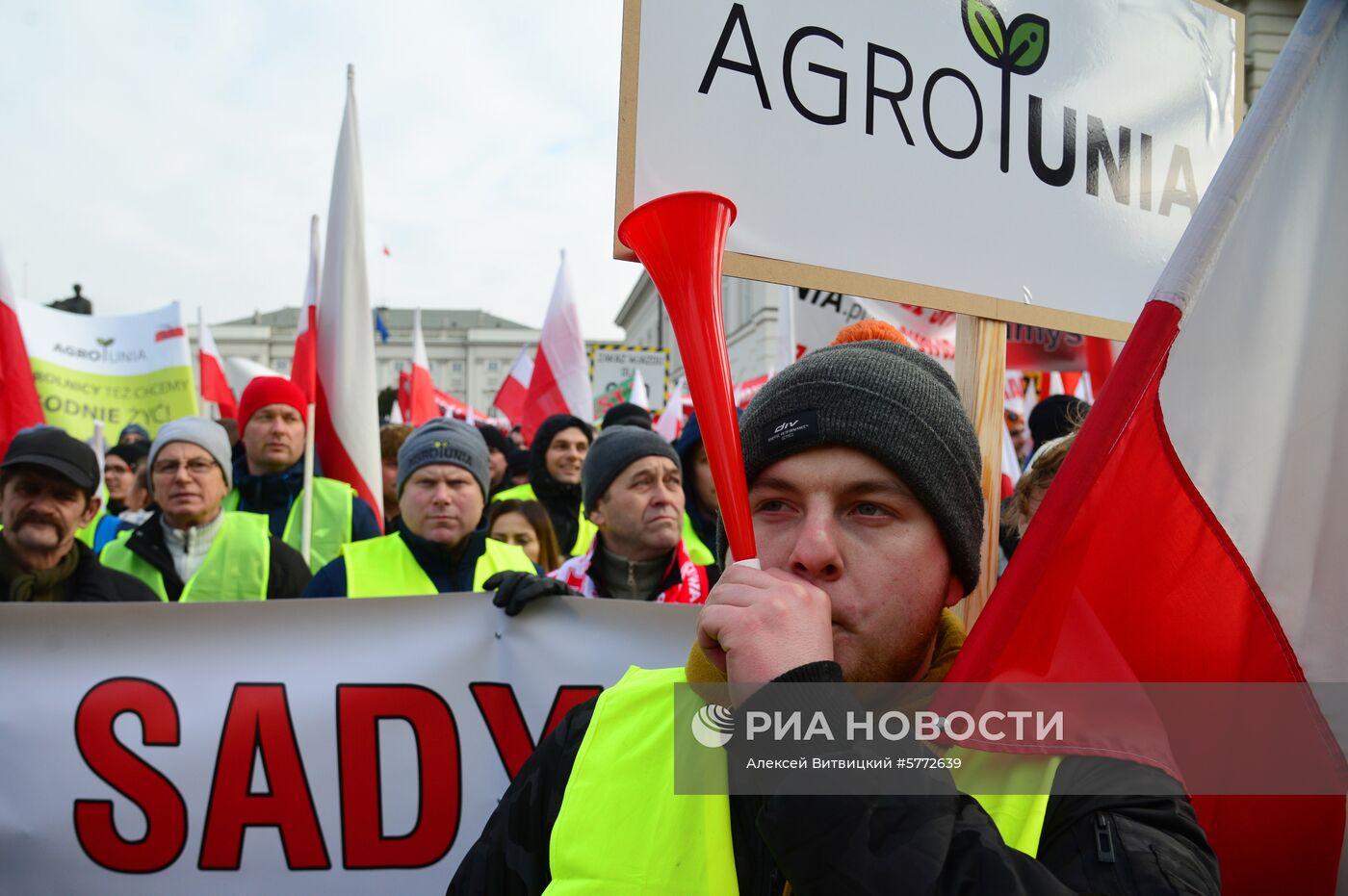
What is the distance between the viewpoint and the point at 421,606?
8.73 feet

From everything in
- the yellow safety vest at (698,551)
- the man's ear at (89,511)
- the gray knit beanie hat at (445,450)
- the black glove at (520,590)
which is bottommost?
the black glove at (520,590)

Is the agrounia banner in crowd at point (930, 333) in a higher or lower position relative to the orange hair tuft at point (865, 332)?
higher

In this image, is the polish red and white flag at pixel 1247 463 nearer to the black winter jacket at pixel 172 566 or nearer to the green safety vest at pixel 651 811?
the green safety vest at pixel 651 811

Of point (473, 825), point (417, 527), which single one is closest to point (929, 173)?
point (473, 825)

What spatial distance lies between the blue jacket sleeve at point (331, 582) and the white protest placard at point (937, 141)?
2.21 meters

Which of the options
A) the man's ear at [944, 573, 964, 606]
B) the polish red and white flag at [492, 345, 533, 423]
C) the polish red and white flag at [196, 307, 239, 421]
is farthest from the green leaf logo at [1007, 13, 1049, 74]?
the polish red and white flag at [196, 307, 239, 421]

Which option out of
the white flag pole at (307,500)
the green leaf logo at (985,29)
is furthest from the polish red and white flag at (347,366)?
the green leaf logo at (985,29)

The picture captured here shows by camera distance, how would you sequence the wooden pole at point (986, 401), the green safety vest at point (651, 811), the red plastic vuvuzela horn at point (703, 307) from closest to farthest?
the green safety vest at point (651, 811), the red plastic vuvuzela horn at point (703, 307), the wooden pole at point (986, 401)

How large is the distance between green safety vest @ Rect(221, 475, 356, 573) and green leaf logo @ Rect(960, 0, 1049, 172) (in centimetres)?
357

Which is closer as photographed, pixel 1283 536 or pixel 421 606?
pixel 1283 536

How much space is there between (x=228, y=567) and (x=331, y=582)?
690 mm

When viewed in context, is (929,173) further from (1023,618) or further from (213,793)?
(213,793)

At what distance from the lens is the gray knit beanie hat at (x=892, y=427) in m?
1.39

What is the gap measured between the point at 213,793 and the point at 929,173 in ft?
6.93
